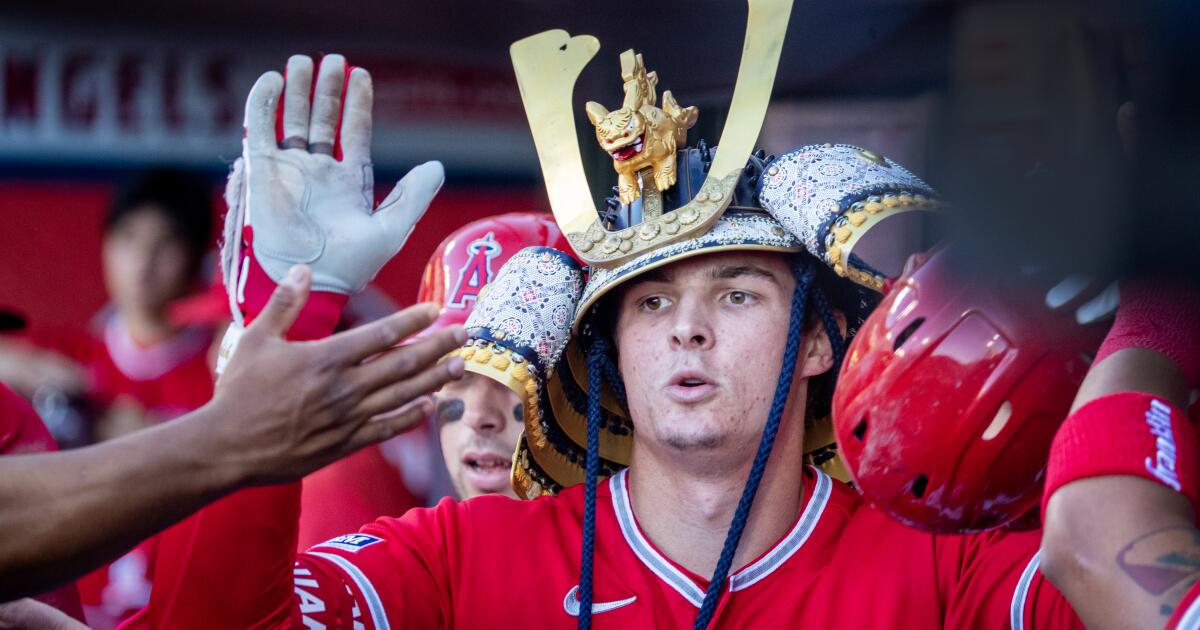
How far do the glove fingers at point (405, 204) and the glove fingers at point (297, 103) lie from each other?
0.53 feet

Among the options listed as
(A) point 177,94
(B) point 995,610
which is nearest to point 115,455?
(B) point 995,610

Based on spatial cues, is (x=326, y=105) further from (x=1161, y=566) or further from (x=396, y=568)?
(x=1161, y=566)

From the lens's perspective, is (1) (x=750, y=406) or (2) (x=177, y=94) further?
(2) (x=177, y=94)

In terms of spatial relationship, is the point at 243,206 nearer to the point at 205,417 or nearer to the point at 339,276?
the point at 339,276

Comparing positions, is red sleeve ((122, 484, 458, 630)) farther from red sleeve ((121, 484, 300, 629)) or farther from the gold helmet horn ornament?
the gold helmet horn ornament

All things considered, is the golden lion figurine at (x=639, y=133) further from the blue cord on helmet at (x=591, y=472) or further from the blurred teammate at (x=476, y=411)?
the blurred teammate at (x=476, y=411)

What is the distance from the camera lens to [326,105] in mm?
2281

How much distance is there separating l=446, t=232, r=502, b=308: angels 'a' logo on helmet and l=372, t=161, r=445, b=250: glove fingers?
168 cm

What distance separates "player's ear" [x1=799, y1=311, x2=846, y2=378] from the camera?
303cm

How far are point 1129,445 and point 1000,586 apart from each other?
0.90 m

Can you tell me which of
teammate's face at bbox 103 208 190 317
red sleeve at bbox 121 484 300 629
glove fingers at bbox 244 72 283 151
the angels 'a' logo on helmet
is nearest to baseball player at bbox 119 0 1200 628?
red sleeve at bbox 121 484 300 629

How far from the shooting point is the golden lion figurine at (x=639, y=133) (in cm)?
289

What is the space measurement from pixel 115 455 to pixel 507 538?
1.19 metres

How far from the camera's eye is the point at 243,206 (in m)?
2.27
